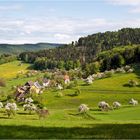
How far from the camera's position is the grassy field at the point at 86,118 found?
111 ft

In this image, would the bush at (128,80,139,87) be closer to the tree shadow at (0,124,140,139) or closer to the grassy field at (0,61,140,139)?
the grassy field at (0,61,140,139)

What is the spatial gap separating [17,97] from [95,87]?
31.3 meters

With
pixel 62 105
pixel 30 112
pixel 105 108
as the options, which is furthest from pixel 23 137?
pixel 62 105

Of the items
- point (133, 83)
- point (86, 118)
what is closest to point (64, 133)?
point (86, 118)

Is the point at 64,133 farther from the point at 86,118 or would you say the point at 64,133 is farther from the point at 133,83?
the point at 133,83

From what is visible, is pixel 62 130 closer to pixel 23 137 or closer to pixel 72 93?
pixel 23 137

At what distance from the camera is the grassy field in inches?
1337

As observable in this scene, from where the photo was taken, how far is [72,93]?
158625 millimetres

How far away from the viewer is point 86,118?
8444 centimetres

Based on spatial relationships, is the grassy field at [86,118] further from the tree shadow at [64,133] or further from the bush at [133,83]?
the bush at [133,83]

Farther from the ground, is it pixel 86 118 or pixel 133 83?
pixel 133 83

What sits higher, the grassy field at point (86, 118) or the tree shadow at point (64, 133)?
the tree shadow at point (64, 133)

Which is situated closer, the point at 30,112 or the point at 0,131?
the point at 0,131

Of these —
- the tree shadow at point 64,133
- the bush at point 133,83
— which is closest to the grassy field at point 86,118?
the tree shadow at point 64,133
